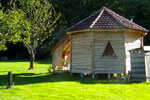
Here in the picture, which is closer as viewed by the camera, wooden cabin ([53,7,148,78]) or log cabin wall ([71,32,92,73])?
wooden cabin ([53,7,148,78])

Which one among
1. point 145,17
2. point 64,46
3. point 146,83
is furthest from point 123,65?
point 145,17

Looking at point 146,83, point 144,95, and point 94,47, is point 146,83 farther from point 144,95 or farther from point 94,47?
point 94,47

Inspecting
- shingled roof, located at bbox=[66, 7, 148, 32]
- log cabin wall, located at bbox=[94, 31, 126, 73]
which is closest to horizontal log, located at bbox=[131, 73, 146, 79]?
log cabin wall, located at bbox=[94, 31, 126, 73]

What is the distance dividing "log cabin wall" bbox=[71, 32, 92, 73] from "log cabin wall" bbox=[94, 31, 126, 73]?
549 mm

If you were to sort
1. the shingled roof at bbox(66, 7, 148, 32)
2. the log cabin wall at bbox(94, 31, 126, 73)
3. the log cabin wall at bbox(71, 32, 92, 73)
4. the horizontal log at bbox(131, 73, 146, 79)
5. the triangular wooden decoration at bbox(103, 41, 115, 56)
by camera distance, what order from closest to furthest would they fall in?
the horizontal log at bbox(131, 73, 146, 79), the log cabin wall at bbox(94, 31, 126, 73), the shingled roof at bbox(66, 7, 148, 32), the log cabin wall at bbox(71, 32, 92, 73), the triangular wooden decoration at bbox(103, 41, 115, 56)

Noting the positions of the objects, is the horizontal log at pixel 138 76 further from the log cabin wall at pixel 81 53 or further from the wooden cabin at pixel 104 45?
the log cabin wall at pixel 81 53

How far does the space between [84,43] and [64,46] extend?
3.34 m

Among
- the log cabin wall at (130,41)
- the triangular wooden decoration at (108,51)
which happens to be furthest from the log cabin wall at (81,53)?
the log cabin wall at (130,41)

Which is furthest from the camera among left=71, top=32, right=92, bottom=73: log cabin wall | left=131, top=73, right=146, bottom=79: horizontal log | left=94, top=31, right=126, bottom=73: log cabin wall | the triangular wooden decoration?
the triangular wooden decoration

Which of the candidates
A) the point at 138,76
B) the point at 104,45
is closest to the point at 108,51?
the point at 104,45

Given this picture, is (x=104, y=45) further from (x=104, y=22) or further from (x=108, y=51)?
(x=104, y=22)

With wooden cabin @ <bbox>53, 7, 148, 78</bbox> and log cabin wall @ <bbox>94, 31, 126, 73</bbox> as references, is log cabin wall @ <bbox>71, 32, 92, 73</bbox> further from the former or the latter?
log cabin wall @ <bbox>94, 31, 126, 73</bbox>

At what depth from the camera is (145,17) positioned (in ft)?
112

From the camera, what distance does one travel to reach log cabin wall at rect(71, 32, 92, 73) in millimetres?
15344
